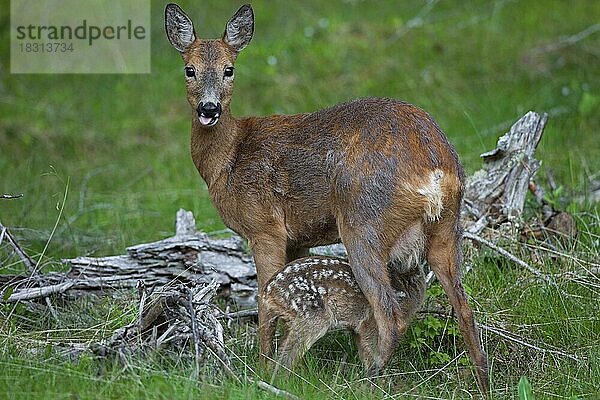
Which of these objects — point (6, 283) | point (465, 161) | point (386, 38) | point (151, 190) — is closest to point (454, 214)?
point (6, 283)

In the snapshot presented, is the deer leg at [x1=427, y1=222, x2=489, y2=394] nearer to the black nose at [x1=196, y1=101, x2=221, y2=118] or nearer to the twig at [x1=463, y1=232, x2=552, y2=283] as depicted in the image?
the twig at [x1=463, y1=232, x2=552, y2=283]

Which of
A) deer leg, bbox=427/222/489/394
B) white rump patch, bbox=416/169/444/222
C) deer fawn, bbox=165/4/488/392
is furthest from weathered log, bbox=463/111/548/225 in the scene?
white rump patch, bbox=416/169/444/222

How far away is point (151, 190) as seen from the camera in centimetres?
936

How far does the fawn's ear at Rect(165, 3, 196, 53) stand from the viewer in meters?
6.36

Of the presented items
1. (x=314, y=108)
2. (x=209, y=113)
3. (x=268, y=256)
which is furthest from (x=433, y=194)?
(x=314, y=108)

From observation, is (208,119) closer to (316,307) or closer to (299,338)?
(316,307)

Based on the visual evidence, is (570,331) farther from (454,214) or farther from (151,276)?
(151,276)

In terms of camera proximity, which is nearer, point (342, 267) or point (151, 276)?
point (342, 267)

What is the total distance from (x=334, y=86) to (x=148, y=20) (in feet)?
9.78

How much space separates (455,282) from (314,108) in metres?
5.79

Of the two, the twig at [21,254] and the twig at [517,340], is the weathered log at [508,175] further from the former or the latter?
the twig at [21,254]

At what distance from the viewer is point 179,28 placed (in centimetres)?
637

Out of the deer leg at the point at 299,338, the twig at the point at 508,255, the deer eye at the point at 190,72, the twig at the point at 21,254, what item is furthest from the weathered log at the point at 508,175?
the twig at the point at 21,254

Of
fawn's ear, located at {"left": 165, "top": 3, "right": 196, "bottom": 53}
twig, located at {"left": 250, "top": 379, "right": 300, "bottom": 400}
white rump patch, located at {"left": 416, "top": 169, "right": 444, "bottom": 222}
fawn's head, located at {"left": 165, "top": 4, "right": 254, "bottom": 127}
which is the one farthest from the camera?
fawn's ear, located at {"left": 165, "top": 3, "right": 196, "bottom": 53}
